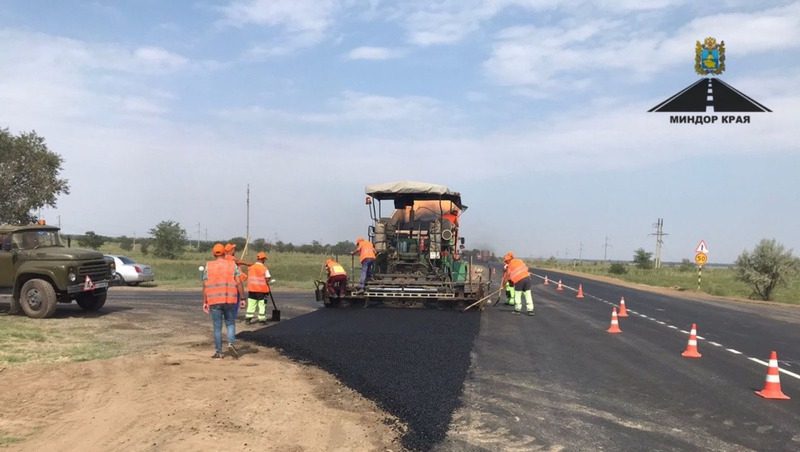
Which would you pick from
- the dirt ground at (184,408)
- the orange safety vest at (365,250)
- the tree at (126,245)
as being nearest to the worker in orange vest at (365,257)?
the orange safety vest at (365,250)

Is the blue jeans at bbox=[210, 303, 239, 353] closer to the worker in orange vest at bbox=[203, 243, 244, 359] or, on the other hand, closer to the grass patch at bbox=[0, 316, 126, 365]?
the worker in orange vest at bbox=[203, 243, 244, 359]

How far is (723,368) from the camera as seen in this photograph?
927cm

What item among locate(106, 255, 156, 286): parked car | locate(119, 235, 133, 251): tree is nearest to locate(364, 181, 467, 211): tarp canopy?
locate(106, 255, 156, 286): parked car

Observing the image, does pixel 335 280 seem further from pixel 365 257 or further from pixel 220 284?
pixel 220 284

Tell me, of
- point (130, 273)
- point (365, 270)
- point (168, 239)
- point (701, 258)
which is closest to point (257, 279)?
point (365, 270)

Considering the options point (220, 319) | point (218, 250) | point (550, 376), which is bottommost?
point (550, 376)

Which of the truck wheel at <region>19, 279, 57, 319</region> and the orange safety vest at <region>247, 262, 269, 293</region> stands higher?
the orange safety vest at <region>247, 262, 269, 293</region>

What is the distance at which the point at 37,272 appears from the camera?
13258 mm

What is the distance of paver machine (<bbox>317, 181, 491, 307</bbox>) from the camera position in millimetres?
16031

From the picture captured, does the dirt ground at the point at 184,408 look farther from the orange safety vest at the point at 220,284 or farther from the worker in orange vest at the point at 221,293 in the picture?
the orange safety vest at the point at 220,284

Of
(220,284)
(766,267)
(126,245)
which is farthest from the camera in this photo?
(126,245)

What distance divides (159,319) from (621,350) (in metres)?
9.81

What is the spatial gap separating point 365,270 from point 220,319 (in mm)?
7102

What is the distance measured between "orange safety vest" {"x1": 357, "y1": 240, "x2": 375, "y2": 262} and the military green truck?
6.29 m
